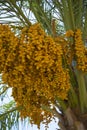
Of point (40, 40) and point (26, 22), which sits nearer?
point (40, 40)

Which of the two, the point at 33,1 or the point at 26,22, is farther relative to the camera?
the point at 33,1

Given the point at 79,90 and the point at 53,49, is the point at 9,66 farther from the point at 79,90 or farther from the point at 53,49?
the point at 79,90

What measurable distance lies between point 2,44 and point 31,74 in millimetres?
250

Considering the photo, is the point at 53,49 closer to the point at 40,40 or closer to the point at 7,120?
the point at 40,40

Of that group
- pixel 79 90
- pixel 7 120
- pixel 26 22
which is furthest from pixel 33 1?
pixel 7 120

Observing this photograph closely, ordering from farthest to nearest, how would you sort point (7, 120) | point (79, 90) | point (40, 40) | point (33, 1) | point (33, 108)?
point (7, 120) → point (33, 1) → point (79, 90) → point (33, 108) → point (40, 40)

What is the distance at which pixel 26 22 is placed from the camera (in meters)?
2.67

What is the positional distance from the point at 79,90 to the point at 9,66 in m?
0.69

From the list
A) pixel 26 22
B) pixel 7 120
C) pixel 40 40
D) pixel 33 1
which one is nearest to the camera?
pixel 40 40

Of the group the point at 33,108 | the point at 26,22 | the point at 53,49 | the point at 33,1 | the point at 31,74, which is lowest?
the point at 33,108

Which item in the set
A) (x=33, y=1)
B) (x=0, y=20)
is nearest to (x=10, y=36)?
(x=33, y=1)

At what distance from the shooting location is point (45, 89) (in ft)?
6.49

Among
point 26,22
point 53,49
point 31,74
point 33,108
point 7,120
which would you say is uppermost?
point 26,22

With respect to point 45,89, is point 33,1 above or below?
above
